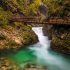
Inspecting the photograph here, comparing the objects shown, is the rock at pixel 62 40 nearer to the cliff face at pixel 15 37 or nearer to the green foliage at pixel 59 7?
the green foliage at pixel 59 7

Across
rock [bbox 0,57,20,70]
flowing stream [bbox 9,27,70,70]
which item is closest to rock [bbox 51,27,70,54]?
flowing stream [bbox 9,27,70,70]

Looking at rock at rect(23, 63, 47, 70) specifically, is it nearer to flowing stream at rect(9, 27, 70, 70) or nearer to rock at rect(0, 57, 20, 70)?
flowing stream at rect(9, 27, 70, 70)

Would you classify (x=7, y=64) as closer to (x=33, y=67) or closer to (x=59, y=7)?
(x=33, y=67)

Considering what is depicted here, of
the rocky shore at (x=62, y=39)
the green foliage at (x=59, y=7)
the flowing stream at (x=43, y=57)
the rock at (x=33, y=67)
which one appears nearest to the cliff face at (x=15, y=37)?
the flowing stream at (x=43, y=57)

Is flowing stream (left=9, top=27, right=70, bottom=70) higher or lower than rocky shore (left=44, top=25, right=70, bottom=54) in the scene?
lower

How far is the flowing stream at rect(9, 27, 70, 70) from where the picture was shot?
2683 centimetres

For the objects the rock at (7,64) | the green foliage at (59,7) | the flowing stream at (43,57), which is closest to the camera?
the rock at (7,64)

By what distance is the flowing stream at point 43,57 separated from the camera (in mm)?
26828

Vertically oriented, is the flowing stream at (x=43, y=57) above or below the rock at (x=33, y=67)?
above

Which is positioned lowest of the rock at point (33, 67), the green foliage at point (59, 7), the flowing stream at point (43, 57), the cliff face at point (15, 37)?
the rock at point (33, 67)

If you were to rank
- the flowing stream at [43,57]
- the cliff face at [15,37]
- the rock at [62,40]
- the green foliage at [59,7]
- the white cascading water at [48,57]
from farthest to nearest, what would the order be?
the cliff face at [15,37] → the green foliage at [59,7] → the rock at [62,40] → the flowing stream at [43,57] → the white cascading water at [48,57]

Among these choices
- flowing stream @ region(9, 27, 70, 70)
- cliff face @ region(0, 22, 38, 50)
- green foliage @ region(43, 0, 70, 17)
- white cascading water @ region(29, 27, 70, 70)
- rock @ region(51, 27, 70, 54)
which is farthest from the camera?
cliff face @ region(0, 22, 38, 50)

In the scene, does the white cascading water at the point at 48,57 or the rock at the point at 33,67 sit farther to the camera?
the white cascading water at the point at 48,57

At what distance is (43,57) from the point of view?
3138 centimetres
